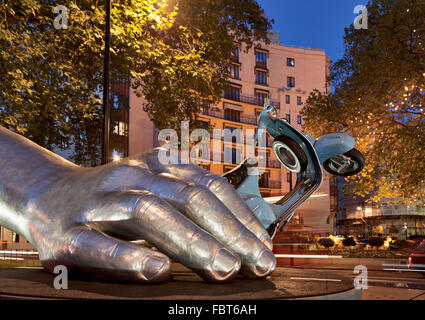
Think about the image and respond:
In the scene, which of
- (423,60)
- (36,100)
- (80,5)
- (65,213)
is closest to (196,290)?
(65,213)

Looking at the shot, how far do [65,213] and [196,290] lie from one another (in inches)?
50.1

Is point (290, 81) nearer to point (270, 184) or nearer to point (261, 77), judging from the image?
point (261, 77)

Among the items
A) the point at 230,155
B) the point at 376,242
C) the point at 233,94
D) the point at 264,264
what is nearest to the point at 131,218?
the point at 264,264

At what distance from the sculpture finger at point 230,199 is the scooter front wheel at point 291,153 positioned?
160 cm

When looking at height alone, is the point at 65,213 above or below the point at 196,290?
above

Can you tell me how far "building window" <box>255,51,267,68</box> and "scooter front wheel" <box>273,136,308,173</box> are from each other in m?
43.8

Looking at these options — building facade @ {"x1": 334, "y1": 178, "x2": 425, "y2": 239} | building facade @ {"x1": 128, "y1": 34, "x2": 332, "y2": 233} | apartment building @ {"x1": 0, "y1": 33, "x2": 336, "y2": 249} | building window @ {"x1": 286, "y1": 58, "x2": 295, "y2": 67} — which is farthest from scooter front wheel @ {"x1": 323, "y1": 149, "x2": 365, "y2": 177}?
building facade @ {"x1": 334, "y1": 178, "x2": 425, "y2": 239}

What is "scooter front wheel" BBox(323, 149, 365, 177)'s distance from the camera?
5.13m

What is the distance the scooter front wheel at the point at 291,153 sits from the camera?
5052 millimetres

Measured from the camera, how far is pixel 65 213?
3379 millimetres

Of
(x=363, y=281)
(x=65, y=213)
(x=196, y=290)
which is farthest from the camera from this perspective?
(x=363, y=281)
